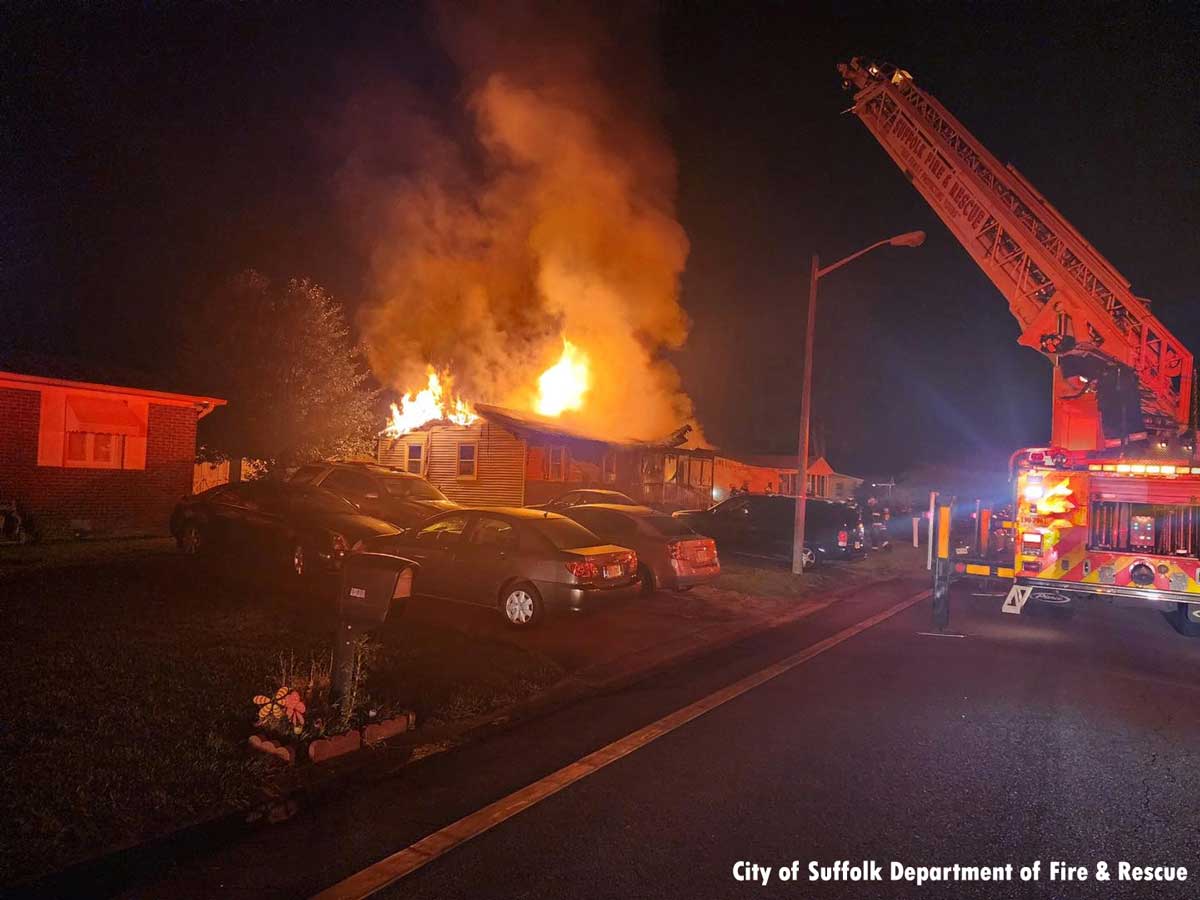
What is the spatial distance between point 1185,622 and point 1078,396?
310 centimetres

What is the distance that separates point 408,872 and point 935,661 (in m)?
6.55

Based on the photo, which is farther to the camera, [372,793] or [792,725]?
[792,725]

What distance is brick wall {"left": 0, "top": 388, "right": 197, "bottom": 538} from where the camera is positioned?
14289 millimetres

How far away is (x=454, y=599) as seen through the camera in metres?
9.61

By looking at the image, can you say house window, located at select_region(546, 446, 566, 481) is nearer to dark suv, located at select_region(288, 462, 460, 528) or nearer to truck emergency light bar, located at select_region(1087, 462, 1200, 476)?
dark suv, located at select_region(288, 462, 460, 528)

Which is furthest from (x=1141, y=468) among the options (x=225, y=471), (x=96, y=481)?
(x=225, y=471)

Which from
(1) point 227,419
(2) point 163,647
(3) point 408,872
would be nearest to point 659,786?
(3) point 408,872

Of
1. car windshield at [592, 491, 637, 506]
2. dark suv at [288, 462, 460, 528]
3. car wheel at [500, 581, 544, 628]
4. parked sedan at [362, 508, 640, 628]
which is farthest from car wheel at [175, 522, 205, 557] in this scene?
car windshield at [592, 491, 637, 506]

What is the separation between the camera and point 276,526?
11.0 meters

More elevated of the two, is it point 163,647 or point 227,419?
point 227,419

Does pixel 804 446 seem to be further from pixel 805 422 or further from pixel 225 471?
pixel 225 471

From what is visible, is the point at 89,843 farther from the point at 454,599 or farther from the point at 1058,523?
the point at 1058,523

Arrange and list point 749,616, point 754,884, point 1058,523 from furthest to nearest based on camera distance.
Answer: point 749,616 < point 1058,523 < point 754,884

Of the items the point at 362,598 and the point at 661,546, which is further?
the point at 661,546
